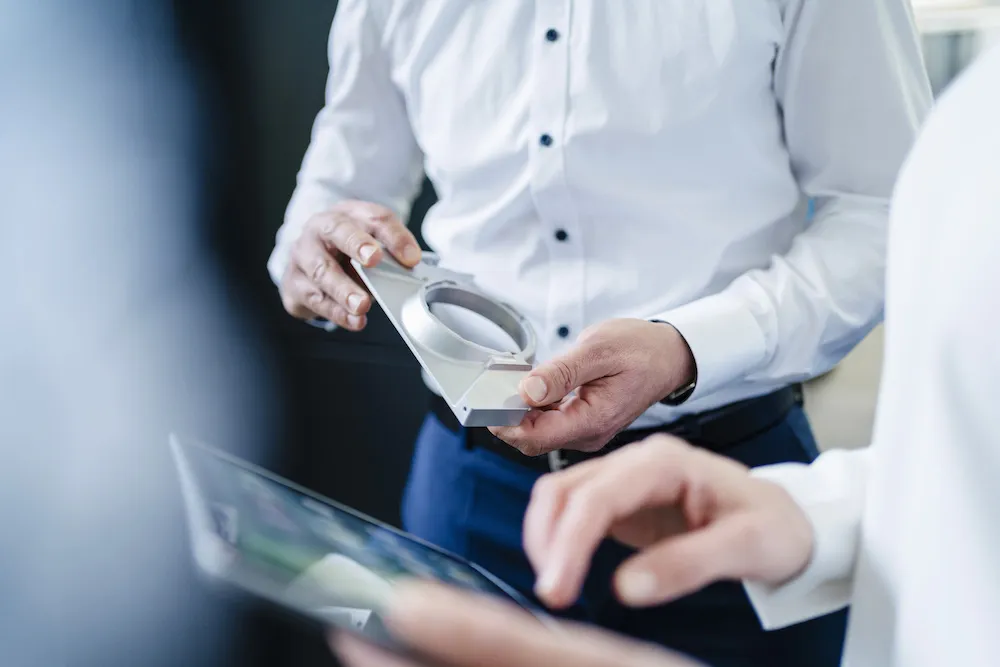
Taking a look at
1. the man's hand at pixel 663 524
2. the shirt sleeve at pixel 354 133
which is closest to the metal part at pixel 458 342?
the man's hand at pixel 663 524

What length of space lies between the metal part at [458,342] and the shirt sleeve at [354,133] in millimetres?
314

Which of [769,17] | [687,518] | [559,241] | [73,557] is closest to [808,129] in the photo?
[769,17]

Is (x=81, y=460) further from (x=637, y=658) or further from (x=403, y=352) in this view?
(x=637, y=658)

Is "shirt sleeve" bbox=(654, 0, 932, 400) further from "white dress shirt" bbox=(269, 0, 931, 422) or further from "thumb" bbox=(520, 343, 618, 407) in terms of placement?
"thumb" bbox=(520, 343, 618, 407)

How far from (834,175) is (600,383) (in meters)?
0.32

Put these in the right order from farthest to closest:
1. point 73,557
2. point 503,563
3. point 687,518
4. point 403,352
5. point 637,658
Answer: point 403,352 → point 73,557 → point 503,563 → point 687,518 → point 637,658

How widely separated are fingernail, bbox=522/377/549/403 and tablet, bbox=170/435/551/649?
103mm

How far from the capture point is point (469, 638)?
21 centimetres

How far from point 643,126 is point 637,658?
506 millimetres

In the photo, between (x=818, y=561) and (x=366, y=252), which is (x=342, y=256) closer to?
(x=366, y=252)

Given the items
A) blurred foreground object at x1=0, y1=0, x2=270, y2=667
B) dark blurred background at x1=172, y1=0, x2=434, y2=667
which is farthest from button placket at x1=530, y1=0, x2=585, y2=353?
blurred foreground object at x1=0, y1=0, x2=270, y2=667

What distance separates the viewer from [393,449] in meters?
1.45

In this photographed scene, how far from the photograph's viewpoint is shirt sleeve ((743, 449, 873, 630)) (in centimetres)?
39

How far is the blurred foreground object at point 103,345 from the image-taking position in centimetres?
105
